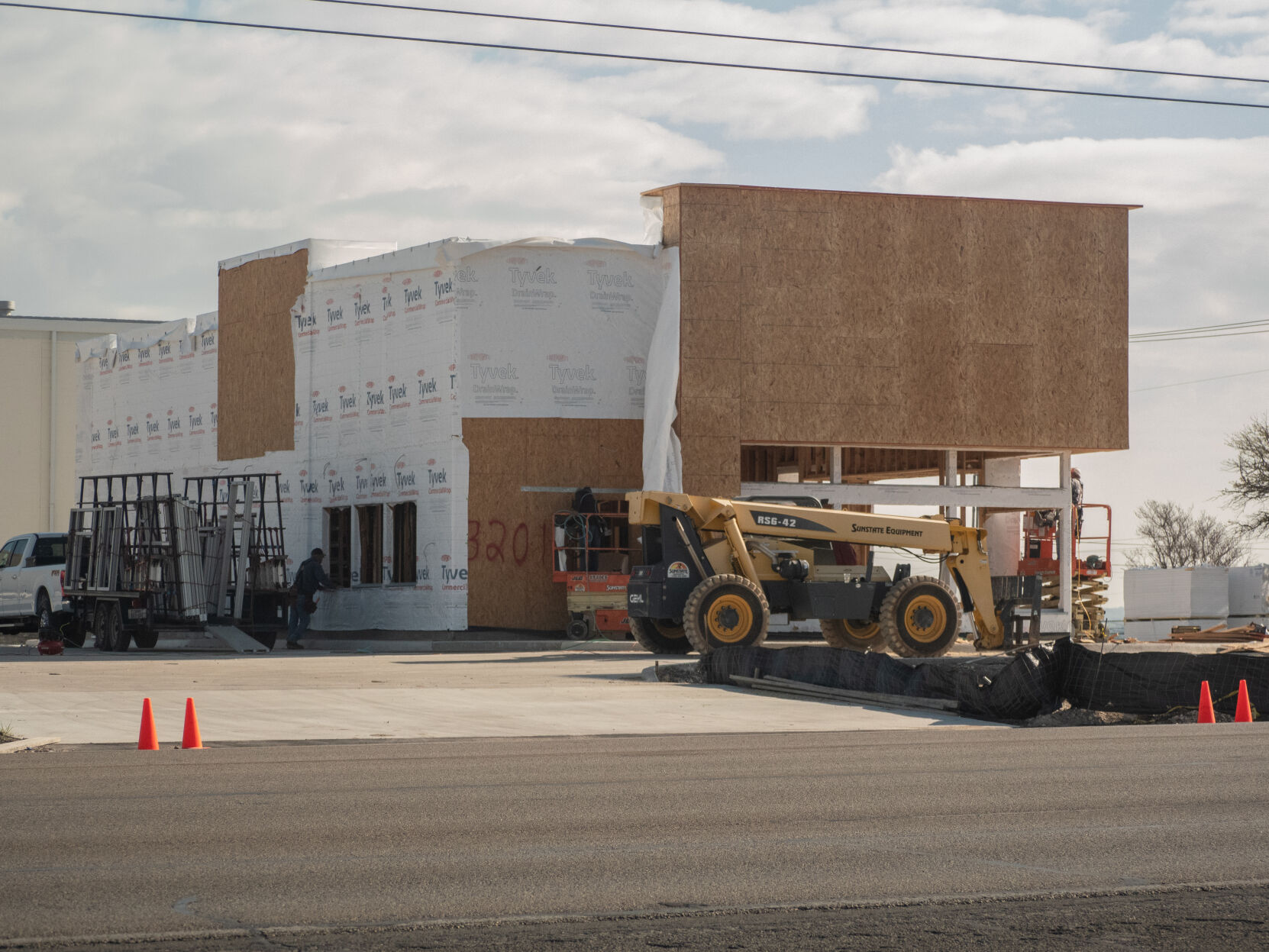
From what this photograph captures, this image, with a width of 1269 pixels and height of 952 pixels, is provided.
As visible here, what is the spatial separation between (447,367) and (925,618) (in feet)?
37.7

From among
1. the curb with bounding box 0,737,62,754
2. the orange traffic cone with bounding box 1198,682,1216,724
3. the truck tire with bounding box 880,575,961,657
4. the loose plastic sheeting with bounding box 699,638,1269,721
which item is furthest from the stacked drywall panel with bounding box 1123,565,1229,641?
the curb with bounding box 0,737,62,754

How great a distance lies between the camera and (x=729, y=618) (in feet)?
76.9

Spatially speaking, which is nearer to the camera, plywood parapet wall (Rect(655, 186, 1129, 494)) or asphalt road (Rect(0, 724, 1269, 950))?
asphalt road (Rect(0, 724, 1269, 950))

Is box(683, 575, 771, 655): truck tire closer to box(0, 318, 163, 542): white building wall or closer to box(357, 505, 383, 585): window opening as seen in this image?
box(357, 505, 383, 585): window opening

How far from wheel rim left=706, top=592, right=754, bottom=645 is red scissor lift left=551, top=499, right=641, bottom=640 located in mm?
6563

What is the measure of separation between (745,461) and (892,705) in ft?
73.8

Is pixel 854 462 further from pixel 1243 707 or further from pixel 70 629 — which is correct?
pixel 1243 707

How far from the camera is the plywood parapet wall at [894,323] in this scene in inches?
1254

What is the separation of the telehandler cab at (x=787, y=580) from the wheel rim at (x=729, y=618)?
11mm

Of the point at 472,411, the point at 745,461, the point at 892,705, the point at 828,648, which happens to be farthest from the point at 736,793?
the point at 745,461

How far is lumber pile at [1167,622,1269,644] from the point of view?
116 feet

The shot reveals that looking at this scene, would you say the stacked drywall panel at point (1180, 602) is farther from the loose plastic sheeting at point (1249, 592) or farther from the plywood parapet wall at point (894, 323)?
the plywood parapet wall at point (894, 323)

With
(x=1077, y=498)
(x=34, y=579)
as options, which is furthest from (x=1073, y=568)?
(x=34, y=579)

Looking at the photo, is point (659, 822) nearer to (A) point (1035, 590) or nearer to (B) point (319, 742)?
(B) point (319, 742)
